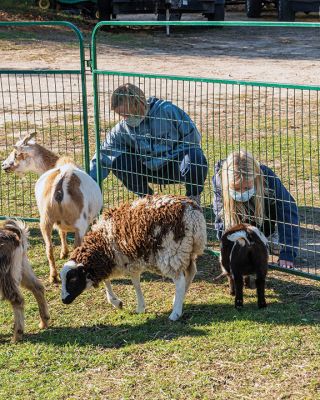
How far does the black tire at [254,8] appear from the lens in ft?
86.7

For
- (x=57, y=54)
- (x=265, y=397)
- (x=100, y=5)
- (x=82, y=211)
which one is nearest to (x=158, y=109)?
(x=82, y=211)

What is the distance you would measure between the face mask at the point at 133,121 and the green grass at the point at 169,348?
4.81 feet

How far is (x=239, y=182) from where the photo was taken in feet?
21.1

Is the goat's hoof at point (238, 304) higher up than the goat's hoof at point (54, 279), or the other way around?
the goat's hoof at point (238, 304)

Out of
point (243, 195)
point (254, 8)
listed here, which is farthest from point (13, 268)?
point (254, 8)

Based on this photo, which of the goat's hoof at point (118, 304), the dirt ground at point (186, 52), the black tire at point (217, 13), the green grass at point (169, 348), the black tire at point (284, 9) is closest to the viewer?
the green grass at point (169, 348)

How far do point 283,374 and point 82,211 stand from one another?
2.42 metres

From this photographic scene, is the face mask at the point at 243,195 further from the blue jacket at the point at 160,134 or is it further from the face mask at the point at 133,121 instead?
the face mask at the point at 133,121

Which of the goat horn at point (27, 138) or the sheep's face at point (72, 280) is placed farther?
the goat horn at point (27, 138)

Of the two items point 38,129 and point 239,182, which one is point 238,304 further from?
point 38,129

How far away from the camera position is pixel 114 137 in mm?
7375

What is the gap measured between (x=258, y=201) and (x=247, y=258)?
69 centimetres

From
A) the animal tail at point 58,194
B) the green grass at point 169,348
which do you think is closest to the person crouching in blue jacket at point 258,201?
the green grass at point 169,348

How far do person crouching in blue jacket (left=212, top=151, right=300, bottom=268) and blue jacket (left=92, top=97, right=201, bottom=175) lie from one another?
1.82 ft
